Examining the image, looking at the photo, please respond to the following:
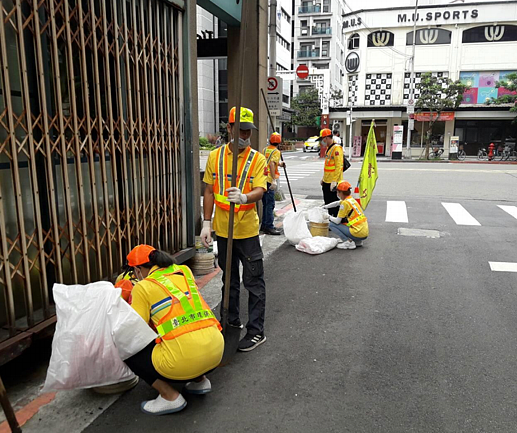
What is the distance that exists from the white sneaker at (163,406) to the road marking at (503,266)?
16.5 ft

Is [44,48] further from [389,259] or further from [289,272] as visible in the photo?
[389,259]

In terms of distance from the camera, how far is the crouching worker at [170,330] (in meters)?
2.78

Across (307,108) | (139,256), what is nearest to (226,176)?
(139,256)

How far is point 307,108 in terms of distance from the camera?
51.6m

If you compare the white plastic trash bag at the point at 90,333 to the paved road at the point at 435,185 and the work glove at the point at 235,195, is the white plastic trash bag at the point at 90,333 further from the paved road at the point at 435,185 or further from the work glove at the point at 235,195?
the paved road at the point at 435,185

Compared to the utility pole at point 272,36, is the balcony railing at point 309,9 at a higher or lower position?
higher

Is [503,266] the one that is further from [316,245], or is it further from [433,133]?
[433,133]

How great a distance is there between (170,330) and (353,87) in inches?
1504

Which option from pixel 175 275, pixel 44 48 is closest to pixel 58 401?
pixel 175 275

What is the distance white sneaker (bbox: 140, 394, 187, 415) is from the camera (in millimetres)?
2975

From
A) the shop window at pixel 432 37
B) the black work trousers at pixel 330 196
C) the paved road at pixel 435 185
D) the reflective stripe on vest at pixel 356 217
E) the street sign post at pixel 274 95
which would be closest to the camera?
the reflective stripe on vest at pixel 356 217

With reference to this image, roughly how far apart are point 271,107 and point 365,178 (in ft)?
9.38

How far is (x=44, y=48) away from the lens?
11.5 ft

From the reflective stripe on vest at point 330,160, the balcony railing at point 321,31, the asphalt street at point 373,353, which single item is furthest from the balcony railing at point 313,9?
the asphalt street at point 373,353
